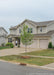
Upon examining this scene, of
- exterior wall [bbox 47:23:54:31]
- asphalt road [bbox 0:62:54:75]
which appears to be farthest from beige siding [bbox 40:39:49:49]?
asphalt road [bbox 0:62:54:75]

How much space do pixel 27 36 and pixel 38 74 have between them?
9.42m

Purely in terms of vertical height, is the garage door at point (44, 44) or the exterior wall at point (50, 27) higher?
the exterior wall at point (50, 27)

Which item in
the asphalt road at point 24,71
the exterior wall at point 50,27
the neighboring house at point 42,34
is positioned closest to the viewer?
the asphalt road at point 24,71

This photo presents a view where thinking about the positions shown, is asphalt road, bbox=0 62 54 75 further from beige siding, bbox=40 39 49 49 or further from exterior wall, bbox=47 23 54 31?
exterior wall, bbox=47 23 54 31

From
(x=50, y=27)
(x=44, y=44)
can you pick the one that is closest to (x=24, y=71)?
(x=44, y=44)

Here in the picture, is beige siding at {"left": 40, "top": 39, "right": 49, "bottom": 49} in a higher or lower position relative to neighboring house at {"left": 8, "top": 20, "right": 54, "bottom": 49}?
lower

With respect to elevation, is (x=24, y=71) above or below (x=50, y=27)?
below

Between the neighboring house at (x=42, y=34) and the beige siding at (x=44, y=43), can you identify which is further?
the beige siding at (x=44, y=43)

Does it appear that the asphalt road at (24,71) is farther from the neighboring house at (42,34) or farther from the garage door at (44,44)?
the garage door at (44,44)

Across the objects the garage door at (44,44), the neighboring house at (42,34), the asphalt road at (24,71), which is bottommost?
the asphalt road at (24,71)

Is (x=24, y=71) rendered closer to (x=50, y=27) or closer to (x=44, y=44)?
(x=44, y=44)

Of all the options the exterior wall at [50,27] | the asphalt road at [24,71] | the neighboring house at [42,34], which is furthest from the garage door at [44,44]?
the asphalt road at [24,71]

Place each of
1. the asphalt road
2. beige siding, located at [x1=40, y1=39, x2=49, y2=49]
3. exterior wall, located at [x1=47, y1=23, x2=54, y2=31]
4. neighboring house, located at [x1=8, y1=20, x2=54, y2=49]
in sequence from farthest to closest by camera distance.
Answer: exterior wall, located at [x1=47, y1=23, x2=54, y2=31], beige siding, located at [x1=40, y1=39, x2=49, y2=49], neighboring house, located at [x1=8, y1=20, x2=54, y2=49], the asphalt road

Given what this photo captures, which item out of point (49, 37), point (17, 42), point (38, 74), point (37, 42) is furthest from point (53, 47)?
point (38, 74)
